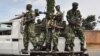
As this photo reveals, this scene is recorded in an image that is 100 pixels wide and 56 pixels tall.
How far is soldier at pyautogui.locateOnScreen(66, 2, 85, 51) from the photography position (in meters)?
10.5

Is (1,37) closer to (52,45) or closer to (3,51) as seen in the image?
(3,51)

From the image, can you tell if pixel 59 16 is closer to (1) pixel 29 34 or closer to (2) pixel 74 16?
(2) pixel 74 16

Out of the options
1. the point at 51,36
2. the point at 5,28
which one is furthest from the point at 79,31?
the point at 5,28

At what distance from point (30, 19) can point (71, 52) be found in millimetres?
1519

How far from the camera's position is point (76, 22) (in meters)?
Result: 10.5

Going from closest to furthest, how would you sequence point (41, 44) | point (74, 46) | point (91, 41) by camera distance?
point (41, 44) < point (74, 46) < point (91, 41)

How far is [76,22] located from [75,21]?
0.15 ft

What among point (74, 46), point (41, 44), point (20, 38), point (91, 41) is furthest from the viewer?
point (91, 41)

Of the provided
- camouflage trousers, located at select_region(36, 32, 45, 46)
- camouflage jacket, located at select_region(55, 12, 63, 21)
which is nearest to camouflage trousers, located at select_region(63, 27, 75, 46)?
camouflage jacket, located at select_region(55, 12, 63, 21)

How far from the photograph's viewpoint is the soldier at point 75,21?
10484 mm

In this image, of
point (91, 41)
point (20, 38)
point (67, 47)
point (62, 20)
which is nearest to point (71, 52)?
point (67, 47)

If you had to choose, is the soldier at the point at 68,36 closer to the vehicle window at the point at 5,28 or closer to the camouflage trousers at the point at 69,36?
the camouflage trousers at the point at 69,36

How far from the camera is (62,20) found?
418 inches

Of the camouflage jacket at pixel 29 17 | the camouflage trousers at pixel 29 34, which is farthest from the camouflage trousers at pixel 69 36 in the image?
the camouflage jacket at pixel 29 17
